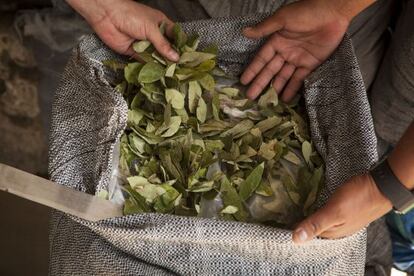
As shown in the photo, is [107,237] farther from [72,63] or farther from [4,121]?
[4,121]

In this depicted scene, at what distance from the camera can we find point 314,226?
1.77 ft

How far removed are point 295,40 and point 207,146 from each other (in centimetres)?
20

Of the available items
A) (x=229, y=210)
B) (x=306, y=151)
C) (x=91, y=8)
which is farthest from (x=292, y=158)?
(x=91, y=8)

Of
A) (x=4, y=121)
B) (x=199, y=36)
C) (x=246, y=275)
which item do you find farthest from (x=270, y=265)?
(x=4, y=121)

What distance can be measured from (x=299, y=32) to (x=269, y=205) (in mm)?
255

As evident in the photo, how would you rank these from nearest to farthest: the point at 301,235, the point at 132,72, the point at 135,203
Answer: the point at 301,235, the point at 135,203, the point at 132,72

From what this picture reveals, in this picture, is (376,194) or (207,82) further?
(207,82)

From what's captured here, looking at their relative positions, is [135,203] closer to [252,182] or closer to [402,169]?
[252,182]

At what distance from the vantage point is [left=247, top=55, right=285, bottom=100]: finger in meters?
0.77

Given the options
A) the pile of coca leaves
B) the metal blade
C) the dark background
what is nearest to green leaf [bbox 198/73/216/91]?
the pile of coca leaves

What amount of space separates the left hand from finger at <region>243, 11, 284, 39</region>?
10.7 inches

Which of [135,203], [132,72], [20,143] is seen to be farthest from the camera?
[20,143]

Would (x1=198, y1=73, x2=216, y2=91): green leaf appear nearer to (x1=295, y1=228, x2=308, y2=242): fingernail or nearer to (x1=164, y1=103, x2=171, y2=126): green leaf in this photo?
(x1=164, y1=103, x2=171, y2=126): green leaf

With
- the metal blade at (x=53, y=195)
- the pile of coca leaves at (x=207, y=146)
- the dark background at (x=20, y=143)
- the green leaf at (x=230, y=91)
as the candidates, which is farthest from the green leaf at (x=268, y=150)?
the dark background at (x=20, y=143)
